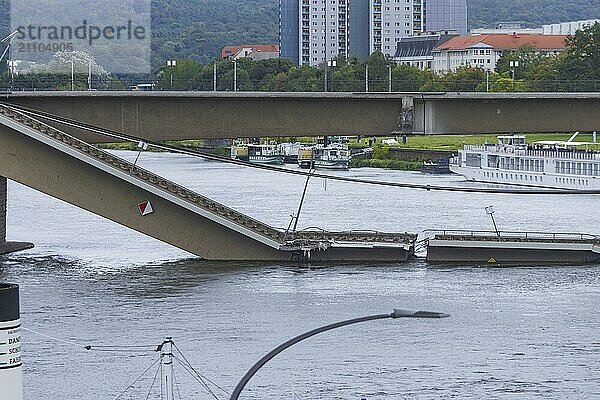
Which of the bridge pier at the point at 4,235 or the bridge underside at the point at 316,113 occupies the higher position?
the bridge underside at the point at 316,113

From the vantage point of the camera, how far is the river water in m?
23.4

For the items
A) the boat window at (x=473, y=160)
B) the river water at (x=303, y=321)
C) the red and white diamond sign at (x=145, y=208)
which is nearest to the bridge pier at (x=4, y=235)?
the river water at (x=303, y=321)

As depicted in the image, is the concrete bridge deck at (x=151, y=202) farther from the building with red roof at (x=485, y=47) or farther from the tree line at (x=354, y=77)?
the building with red roof at (x=485, y=47)

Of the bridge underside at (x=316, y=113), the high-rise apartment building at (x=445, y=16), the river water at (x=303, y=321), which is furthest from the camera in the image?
the high-rise apartment building at (x=445, y=16)

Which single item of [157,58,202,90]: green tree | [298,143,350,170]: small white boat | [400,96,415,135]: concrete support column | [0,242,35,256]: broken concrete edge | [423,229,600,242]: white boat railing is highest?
[157,58,202,90]: green tree

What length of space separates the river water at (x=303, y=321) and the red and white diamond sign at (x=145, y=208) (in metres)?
1.59

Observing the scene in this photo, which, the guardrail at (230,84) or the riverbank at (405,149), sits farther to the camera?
the riverbank at (405,149)

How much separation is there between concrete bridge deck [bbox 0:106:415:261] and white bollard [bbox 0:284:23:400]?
1104 inches

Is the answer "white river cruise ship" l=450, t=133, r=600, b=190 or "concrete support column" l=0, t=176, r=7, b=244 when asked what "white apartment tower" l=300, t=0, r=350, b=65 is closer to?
"white river cruise ship" l=450, t=133, r=600, b=190

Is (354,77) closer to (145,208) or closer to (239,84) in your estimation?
(239,84)

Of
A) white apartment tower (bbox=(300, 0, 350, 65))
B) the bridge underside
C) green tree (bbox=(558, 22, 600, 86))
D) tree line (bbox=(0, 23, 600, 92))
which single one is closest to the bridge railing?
tree line (bbox=(0, 23, 600, 92))

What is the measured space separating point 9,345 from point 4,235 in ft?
117

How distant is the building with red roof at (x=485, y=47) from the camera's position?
425 feet

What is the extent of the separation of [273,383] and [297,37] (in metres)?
143
